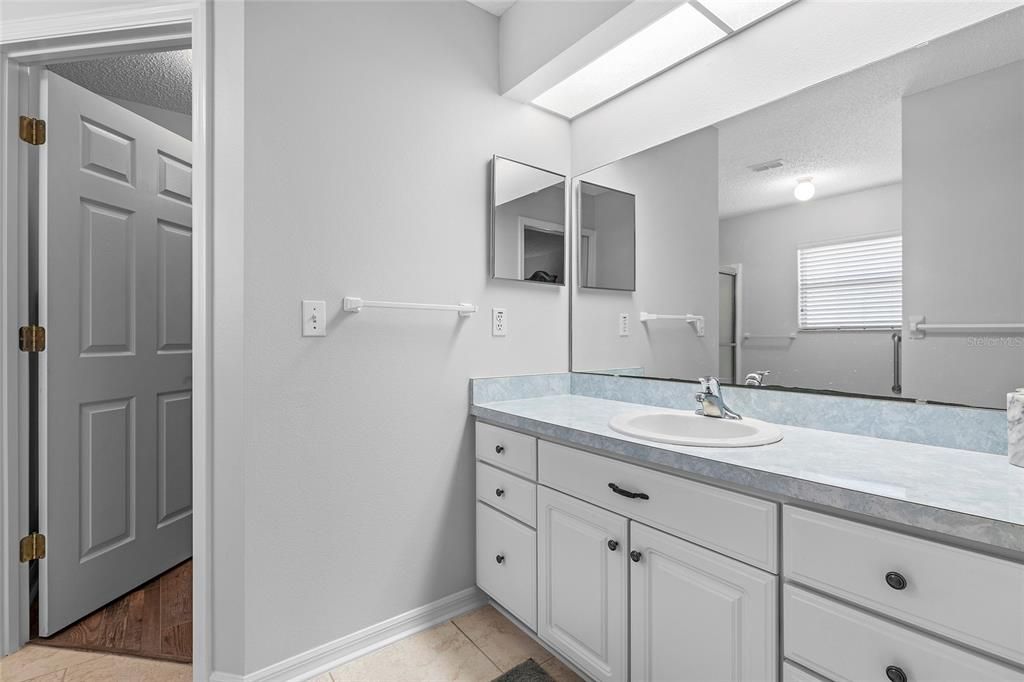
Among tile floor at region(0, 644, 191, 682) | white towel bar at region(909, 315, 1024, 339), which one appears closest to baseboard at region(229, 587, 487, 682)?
tile floor at region(0, 644, 191, 682)

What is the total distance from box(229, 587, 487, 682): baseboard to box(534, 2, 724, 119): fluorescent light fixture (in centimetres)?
208

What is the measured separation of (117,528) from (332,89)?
6.42ft

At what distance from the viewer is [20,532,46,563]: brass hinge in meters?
1.69

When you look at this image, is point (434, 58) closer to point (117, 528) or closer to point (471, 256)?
point (471, 256)

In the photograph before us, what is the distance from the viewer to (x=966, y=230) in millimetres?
1160

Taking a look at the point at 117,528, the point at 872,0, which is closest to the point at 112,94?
the point at 117,528

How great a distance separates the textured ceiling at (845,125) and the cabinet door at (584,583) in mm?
1140

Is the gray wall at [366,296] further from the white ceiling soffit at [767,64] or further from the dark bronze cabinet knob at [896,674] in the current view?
the dark bronze cabinet knob at [896,674]

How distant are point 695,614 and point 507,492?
754 millimetres

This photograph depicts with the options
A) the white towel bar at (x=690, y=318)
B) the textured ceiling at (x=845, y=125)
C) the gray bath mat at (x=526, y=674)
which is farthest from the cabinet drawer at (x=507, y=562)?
the textured ceiling at (x=845, y=125)

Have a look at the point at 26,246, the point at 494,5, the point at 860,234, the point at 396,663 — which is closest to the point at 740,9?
the point at 860,234

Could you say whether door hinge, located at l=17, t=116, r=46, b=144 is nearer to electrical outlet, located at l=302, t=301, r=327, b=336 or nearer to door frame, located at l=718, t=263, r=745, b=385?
electrical outlet, located at l=302, t=301, r=327, b=336

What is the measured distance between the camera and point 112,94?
2365 mm

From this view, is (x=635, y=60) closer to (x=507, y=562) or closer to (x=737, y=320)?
(x=737, y=320)
